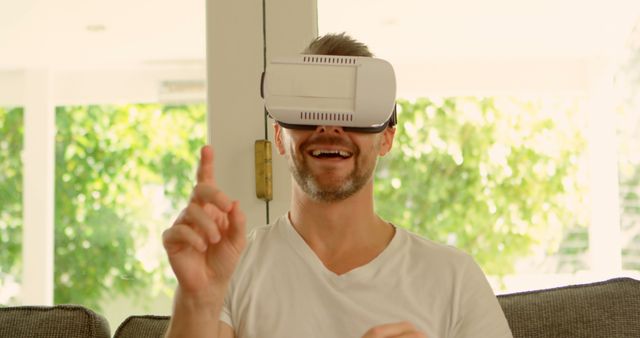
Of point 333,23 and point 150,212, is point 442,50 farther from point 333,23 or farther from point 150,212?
point 150,212

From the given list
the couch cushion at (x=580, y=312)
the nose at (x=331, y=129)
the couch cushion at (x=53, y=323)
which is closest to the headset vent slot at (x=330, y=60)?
the nose at (x=331, y=129)

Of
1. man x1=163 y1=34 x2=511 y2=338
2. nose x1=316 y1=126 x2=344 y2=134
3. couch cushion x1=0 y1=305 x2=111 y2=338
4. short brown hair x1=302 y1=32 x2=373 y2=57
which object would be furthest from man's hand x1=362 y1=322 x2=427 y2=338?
couch cushion x1=0 y1=305 x2=111 y2=338

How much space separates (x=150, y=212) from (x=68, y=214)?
0.61ft

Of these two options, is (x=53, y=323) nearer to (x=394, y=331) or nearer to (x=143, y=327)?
(x=143, y=327)

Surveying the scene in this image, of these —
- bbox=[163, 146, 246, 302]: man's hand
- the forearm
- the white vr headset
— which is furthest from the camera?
the white vr headset

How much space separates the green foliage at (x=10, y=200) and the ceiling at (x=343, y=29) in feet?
0.58

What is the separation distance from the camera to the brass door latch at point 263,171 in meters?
1.94

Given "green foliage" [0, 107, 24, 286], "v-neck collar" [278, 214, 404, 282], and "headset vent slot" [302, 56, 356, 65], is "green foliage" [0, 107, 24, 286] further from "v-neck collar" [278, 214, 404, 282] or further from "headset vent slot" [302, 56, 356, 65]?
A: "headset vent slot" [302, 56, 356, 65]

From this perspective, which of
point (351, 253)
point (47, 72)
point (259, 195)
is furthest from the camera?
point (47, 72)

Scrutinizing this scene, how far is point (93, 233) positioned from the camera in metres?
2.02

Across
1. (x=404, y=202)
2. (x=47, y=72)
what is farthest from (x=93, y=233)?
(x=404, y=202)

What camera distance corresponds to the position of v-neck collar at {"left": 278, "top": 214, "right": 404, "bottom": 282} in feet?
4.75

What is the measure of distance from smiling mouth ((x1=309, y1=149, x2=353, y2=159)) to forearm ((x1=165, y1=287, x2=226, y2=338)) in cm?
33

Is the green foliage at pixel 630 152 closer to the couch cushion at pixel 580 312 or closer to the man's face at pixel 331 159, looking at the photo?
the couch cushion at pixel 580 312
